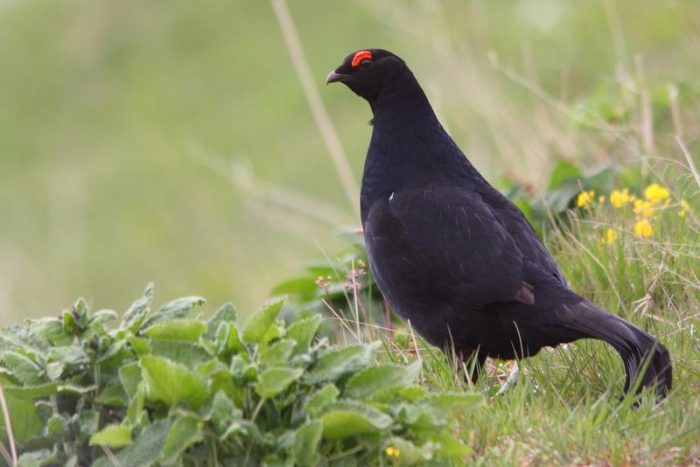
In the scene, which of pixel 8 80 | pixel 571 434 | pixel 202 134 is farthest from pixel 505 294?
pixel 8 80

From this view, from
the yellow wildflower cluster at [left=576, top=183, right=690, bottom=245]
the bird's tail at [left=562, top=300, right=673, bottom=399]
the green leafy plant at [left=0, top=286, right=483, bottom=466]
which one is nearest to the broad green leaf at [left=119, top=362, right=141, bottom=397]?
the green leafy plant at [left=0, top=286, right=483, bottom=466]

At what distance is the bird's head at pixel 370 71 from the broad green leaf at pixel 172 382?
→ 7.17 feet

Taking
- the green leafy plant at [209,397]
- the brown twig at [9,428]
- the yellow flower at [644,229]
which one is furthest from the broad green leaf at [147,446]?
the yellow flower at [644,229]

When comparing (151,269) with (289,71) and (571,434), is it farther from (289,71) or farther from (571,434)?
(571,434)

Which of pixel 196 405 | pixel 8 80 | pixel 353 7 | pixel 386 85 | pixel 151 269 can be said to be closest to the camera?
pixel 196 405

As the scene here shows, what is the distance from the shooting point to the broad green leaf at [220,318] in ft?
12.4

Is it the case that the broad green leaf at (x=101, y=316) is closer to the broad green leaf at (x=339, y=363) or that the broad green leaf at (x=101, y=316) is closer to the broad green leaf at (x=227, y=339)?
the broad green leaf at (x=227, y=339)

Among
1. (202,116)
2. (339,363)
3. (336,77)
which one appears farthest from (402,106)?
(202,116)

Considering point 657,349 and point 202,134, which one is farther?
point 202,134

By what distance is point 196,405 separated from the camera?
3455 mm

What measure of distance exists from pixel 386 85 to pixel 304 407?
7.02 feet

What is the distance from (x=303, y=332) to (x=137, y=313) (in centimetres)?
50

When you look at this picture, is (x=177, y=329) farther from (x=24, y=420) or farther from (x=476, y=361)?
(x=476, y=361)

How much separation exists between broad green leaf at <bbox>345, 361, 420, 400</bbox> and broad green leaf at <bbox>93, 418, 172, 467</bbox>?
51cm
